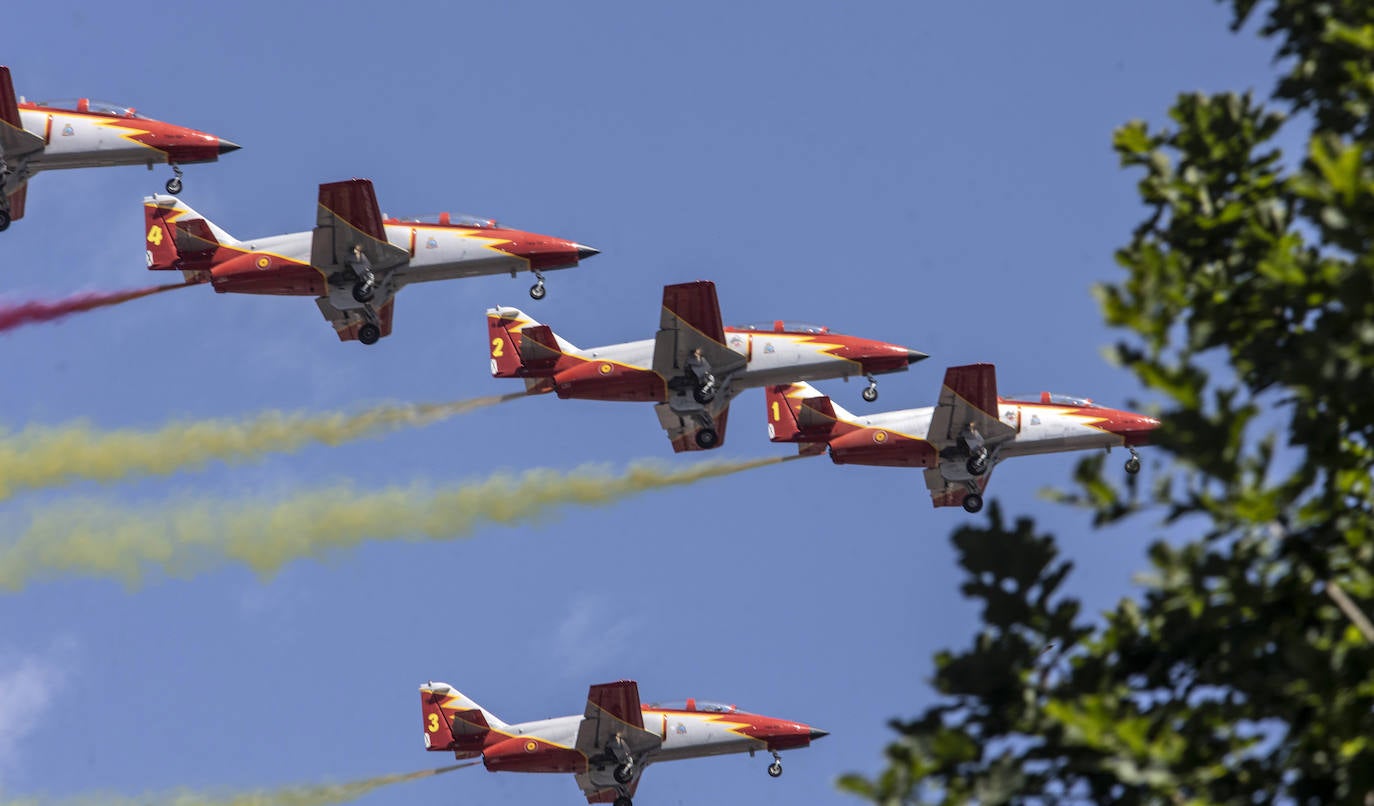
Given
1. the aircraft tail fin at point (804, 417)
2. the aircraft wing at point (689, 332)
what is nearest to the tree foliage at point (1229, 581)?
the aircraft wing at point (689, 332)

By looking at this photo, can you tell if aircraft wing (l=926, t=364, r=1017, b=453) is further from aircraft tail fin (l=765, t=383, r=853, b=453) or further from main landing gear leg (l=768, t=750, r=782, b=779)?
main landing gear leg (l=768, t=750, r=782, b=779)

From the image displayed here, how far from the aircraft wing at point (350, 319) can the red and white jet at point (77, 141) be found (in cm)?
656

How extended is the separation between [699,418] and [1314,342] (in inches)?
1803

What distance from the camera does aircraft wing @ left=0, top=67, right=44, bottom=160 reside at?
6088cm

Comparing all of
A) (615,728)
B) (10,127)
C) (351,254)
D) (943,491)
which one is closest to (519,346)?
(351,254)

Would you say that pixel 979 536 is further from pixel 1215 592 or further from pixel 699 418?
pixel 699 418

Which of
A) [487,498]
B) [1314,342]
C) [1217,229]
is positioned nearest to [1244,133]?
[1217,229]

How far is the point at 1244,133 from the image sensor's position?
19.5 m

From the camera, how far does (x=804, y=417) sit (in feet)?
212

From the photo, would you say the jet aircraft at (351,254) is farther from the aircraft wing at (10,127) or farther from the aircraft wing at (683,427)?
the aircraft wing at (683,427)

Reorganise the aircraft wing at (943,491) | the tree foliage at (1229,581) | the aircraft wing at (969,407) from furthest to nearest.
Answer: the aircraft wing at (943,491) < the aircraft wing at (969,407) < the tree foliage at (1229,581)

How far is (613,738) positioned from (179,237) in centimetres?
2298

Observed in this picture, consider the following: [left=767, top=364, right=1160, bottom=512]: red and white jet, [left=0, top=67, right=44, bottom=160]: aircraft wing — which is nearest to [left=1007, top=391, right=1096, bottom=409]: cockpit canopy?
[left=767, top=364, right=1160, bottom=512]: red and white jet

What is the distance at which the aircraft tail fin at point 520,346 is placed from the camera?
60.8 meters
